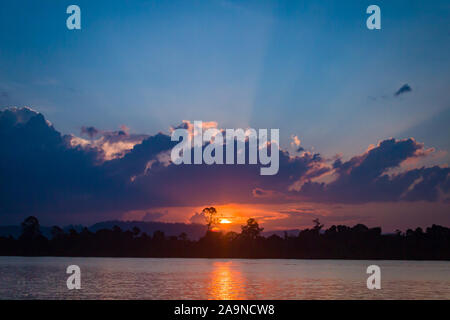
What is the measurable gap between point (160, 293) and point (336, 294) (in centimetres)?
2634
